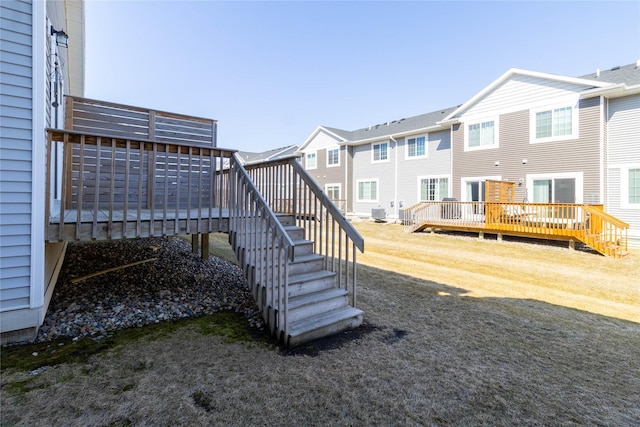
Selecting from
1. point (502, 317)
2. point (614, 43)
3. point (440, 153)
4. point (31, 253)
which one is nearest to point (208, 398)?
point (31, 253)

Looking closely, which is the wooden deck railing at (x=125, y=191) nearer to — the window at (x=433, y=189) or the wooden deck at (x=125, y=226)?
the wooden deck at (x=125, y=226)

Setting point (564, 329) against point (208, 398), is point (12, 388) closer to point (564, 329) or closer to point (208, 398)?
point (208, 398)

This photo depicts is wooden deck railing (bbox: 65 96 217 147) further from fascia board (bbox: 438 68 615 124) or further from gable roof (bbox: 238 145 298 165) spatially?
gable roof (bbox: 238 145 298 165)

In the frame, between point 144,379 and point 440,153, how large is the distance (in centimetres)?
1721

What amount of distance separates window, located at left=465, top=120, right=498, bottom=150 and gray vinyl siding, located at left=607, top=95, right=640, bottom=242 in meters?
3.96

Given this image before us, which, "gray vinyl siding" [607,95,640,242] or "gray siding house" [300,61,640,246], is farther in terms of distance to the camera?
"gray siding house" [300,61,640,246]

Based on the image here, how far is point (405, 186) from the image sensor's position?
60.5 feet

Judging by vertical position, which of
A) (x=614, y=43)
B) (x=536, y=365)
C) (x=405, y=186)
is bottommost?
(x=536, y=365)

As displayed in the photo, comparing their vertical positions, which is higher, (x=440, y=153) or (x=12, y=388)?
(x=440, y=153)

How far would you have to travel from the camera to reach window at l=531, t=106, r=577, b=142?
11922 millimetres

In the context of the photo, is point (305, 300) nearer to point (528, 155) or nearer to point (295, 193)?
point (295, 193)

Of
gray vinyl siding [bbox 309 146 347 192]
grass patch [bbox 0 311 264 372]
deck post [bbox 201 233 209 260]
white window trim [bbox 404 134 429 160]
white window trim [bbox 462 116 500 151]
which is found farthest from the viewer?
gray vinyl siding [bbox 309 146 347 192]

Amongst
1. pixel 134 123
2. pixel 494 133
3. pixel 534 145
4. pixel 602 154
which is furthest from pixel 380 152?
pixel 134 123

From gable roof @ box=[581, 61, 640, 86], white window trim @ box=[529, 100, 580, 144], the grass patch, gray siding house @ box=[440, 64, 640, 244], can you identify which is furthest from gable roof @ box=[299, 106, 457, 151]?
the grass patch
